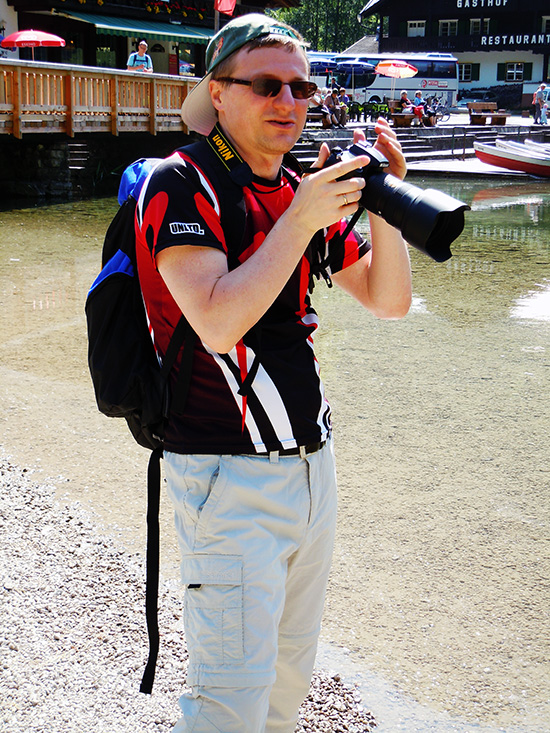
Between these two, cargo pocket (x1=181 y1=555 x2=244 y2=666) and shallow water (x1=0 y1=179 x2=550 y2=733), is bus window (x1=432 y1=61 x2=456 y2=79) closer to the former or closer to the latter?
shallow water (x1=0 y1=179 x2=550 y2=733)

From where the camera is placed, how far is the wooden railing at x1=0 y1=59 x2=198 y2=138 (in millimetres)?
14367

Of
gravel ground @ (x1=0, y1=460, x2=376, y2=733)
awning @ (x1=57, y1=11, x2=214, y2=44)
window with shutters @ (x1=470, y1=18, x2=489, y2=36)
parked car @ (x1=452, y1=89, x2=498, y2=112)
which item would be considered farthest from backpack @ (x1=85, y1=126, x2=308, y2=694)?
window with shutters @ (x1=470, y1=18, x2=489, y2=36)

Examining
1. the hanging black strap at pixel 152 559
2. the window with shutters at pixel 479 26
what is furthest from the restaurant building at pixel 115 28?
the window with shutters at pixel 479 26

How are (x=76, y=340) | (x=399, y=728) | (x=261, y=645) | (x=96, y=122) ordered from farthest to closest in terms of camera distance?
(x=96, y=122) < (x=76, y=340) < (x=399, y=728) < (x=261, y=645)

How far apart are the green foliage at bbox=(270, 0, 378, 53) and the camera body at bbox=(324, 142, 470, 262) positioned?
8448 centimetres

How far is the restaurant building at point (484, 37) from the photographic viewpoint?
185 ft

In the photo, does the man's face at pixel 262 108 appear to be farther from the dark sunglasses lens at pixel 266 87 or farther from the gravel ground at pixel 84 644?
the gravel ground at pixel 84 644

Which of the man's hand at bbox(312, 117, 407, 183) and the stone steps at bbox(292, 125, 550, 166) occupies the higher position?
the stone steps at bbox(292, 125, 550, 166)

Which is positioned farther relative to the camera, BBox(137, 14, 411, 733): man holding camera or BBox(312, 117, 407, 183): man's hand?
BBox(312, 117, 407, 183): man's hand

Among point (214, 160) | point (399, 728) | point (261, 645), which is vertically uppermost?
point (214, 160)

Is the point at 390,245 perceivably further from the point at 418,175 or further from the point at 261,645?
the point at 418,175

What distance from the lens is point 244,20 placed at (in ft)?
6.22

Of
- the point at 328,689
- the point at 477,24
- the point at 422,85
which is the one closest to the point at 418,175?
the point at 328,689

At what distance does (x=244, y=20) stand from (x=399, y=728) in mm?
1897
